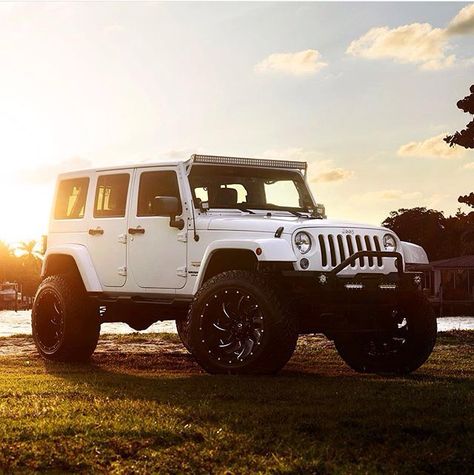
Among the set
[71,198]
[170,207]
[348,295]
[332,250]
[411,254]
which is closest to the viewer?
[348,295]

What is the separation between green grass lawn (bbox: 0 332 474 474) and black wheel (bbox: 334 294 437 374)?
22.0 inches

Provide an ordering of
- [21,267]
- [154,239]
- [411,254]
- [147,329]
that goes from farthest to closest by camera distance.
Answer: [21,267] → [147,329] → [154,239] → [411,254]

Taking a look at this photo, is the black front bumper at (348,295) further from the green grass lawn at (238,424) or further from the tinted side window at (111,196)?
the tinted side window at (111,196)

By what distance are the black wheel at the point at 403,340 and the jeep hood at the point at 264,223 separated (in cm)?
104

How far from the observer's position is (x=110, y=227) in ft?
39.2

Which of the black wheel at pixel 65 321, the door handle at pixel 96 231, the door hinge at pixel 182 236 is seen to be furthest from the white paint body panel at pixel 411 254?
the black wheel at pixel 65 321

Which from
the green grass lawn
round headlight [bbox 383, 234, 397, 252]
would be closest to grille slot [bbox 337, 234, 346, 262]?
round headlight [bbox 383, 234, 397, 252]

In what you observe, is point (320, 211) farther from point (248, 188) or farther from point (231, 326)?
point (231, 326)

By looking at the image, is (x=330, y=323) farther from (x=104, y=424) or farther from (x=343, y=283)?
(x=104, y=424)

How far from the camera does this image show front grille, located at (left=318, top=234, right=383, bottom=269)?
33.1ft

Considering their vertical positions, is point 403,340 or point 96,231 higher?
point 96,231

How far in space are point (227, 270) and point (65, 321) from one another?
2.85 metres

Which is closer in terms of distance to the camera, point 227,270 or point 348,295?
point 348,295

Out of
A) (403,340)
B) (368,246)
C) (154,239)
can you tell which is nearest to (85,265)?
(154,239)
